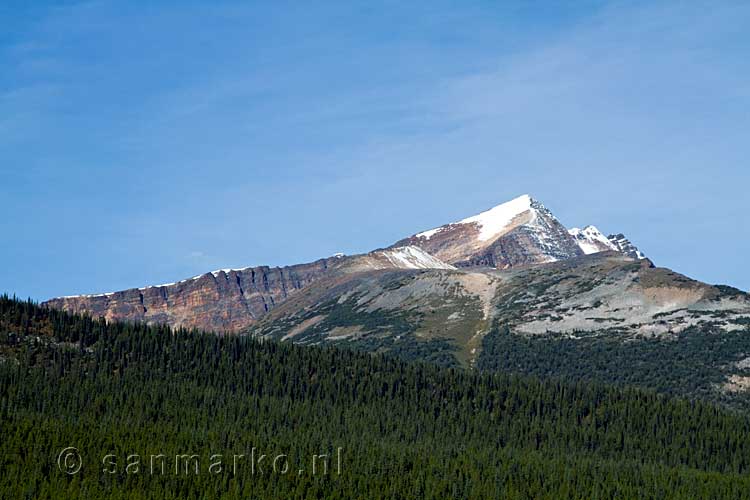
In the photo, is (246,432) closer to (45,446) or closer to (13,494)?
(45,446)

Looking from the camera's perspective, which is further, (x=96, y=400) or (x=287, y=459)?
(x=96, y=400)

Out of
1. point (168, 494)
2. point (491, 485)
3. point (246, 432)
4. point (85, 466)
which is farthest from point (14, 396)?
point (491, 485)

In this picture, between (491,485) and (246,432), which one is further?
(246,432)

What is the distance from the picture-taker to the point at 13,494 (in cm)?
13025

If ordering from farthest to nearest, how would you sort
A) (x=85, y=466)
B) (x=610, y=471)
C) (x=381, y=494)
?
(x=610, y=471)
(x=381, y=494)
(x=85, y=466)

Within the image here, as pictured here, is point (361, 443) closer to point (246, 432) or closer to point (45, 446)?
point (246, 432)

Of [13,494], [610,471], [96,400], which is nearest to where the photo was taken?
[13,494]

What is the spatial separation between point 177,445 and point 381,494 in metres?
31.8

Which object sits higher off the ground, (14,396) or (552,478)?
(14,396)

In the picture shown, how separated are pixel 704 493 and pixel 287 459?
67.9 meters

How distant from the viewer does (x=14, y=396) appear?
19575 centimetres

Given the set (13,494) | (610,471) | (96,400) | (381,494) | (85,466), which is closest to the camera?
(13,494)

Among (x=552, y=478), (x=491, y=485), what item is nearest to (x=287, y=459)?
(x=491, y=485)

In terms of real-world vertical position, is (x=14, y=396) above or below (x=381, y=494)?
above
